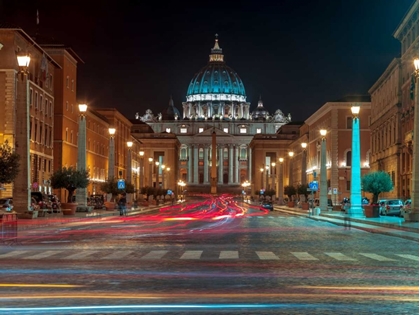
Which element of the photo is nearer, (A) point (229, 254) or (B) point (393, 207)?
(A) point (229, 254)

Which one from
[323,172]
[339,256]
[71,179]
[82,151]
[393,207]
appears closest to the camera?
[339,256]

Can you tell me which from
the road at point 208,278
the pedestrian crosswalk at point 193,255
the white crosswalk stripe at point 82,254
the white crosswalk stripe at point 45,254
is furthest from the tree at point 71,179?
the pedestrian crosswalk at point 193,255

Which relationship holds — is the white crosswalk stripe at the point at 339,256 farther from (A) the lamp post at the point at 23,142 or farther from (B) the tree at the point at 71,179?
(B) the tree at the point at 71,179

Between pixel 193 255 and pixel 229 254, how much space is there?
1.01 metres

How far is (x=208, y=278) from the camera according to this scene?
52.4 ft

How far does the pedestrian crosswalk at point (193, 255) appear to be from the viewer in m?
21.0

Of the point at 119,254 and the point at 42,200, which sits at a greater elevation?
the point at 42,200

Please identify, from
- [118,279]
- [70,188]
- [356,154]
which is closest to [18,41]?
[70,188]

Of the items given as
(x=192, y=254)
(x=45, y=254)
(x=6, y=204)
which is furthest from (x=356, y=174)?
(x=45, y=254)

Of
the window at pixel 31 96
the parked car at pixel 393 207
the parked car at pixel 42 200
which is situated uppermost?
the window at pixel 31 96

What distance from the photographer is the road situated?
1207 cm

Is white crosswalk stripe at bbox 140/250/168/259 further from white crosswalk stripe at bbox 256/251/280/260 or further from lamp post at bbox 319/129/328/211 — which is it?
lamp post at bbox 319/129/328/211

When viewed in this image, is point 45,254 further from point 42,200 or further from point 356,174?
point 356,174

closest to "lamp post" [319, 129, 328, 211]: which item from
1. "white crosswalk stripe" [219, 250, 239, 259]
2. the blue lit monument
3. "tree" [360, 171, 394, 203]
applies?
"tree" [360, 171, 394, 203]
